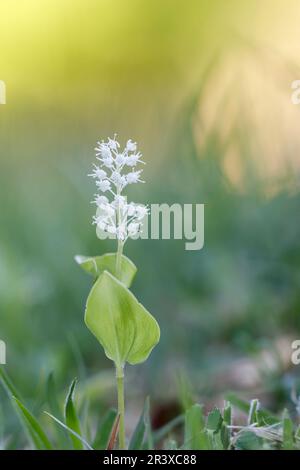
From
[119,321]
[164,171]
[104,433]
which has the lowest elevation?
[104,433]

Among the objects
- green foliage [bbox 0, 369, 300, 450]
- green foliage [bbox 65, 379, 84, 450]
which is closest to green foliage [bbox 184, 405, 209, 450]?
green foliage [bbox 0, 369, 300, 450]

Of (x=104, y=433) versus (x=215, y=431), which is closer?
(x=215, y=431)

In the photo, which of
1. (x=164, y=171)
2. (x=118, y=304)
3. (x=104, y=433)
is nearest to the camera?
(x=118, y=304)

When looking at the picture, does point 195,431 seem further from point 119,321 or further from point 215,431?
point 119,321

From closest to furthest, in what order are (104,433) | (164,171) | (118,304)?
(118,304) < (104,433) < (164,171)

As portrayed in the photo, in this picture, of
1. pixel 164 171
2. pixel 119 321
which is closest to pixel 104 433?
pixel 119 321

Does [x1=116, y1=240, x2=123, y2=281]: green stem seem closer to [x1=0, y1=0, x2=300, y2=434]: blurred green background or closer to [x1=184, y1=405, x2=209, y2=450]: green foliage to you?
[x1=184, y1=405, x2=209, y2=450]: green foliage
